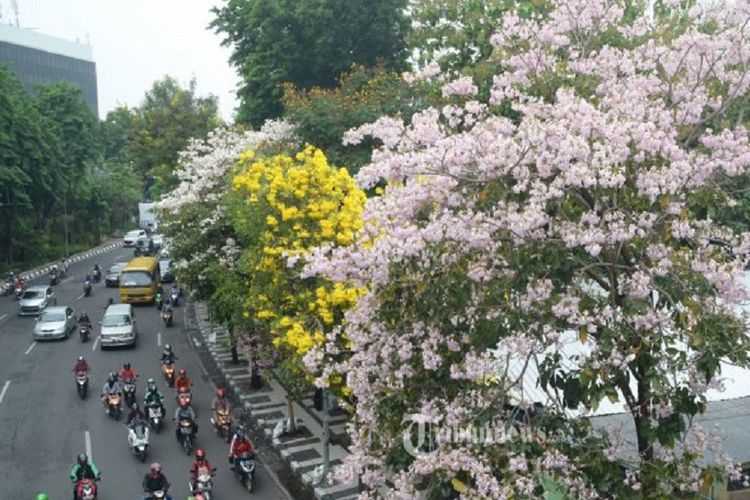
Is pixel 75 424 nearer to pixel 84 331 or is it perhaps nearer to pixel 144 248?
pixel 84 331

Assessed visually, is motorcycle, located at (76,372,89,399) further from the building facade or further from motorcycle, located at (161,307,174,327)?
the building facade

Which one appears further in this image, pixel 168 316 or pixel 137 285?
pixel 137 285

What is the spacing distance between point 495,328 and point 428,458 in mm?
1351

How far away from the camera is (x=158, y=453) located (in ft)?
54.2

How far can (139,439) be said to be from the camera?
16.0m

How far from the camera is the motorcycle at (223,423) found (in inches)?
688

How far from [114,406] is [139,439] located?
3067mm

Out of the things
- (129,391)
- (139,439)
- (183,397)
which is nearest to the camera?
(139,439)

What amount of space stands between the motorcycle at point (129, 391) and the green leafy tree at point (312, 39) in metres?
12.2

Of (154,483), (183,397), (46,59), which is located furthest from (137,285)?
(46,59)

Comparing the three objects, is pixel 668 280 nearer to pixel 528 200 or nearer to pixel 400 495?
pixel 528 200

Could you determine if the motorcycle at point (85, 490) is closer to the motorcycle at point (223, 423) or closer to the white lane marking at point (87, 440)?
the white lane marking at point (87, 440)

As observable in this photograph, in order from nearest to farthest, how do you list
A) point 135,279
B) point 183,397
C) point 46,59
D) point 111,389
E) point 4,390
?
point 183,397, point 111,389, point 4,390, point 135,279, point 46,59

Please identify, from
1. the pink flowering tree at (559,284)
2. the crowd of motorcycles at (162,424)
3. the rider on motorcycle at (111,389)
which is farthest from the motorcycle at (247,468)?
the pink flowering tree at (559,284)
